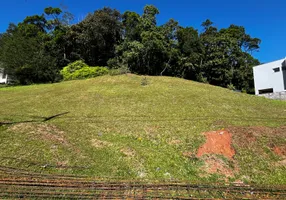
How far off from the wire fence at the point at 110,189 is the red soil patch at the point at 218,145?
150cm

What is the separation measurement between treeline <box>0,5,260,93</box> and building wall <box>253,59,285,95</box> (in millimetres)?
5971

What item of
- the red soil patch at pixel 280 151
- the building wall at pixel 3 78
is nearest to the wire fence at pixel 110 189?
the red soil patch at pixel 280 151

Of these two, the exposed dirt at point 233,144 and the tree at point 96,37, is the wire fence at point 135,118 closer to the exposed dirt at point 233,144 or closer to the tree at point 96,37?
the exposed dirt at point 233,144

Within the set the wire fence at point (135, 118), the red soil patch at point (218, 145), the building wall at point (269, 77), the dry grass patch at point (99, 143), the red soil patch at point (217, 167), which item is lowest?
the red soil patch at point (217, 167)

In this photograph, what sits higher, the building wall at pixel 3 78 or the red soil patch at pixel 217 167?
the building wall at pixel 3 78

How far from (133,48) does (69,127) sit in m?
15.5

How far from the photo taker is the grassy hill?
4793 millimetres

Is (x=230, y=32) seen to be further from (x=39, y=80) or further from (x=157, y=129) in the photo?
(x=157, y=129)

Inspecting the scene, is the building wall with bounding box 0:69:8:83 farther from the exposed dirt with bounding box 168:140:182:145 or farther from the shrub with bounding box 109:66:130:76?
the exposed dirt with bounding box 168:140:182:145

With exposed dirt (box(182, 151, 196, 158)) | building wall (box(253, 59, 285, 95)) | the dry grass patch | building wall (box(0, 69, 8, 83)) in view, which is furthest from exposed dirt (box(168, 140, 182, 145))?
building wall (box(0, 69, 8, 83))

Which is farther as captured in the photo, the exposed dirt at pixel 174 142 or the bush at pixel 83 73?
the bush at pixel 83 73

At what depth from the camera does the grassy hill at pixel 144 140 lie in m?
4.79

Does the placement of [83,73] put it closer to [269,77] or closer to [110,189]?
[269,77]

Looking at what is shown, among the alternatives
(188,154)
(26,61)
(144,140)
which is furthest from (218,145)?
(26,61)
